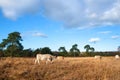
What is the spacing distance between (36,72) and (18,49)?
52.6m

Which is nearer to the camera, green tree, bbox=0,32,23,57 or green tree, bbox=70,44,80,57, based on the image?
green tree, bbox=0,32,23,57

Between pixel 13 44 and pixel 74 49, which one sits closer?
pixel 13 44

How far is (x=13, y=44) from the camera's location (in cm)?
6556

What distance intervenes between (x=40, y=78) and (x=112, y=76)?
4063 millimetres

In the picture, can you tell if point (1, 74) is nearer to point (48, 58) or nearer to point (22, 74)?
point (22, 74)

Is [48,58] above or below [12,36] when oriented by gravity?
below

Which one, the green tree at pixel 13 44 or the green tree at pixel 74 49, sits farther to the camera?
the green tree at pixel 74 49

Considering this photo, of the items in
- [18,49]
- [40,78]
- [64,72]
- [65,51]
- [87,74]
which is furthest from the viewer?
[65,51]

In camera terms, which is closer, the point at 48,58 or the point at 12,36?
the point at 48,58

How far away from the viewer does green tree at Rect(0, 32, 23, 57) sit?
63.6m

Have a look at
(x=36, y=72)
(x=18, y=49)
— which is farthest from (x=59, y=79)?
(x=18, y=49)

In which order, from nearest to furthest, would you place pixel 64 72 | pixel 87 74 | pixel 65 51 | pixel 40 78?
pixel 40 78
pixel 87 74
pixel 64 72
pixel 65 51

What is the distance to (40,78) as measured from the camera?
39.7 ft

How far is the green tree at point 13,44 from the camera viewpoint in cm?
Result: 6359
